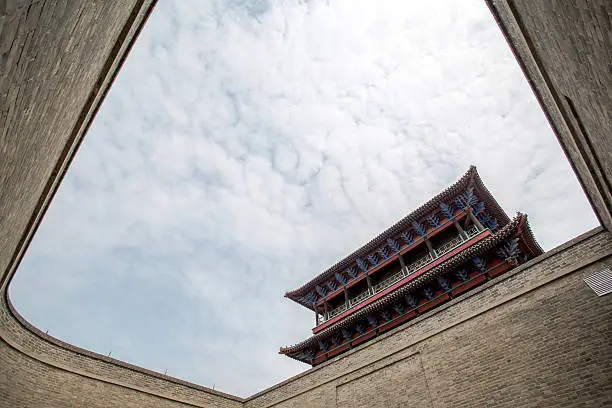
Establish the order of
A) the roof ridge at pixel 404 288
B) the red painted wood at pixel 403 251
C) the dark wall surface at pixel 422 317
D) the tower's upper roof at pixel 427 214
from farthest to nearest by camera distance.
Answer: the red painted wood at pixel 403 251
the tower's upper roof at pixel 427 214
the roof ridge at pixel 404 288
the dark wall surface at pixel 422 317

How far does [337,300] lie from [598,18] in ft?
41.9

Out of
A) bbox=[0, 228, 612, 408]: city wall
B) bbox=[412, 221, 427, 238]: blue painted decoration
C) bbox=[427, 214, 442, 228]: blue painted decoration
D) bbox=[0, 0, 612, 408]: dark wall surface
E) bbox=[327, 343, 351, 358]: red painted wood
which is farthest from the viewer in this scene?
bbox=[412, 221, 427, 238]: blue painted decoration

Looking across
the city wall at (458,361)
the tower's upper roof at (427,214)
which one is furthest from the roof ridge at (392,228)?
the city wall at (458,361)

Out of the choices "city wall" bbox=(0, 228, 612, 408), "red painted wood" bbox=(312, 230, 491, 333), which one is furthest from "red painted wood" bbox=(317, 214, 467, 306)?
"city wall" bbox=(0, 228, 612, 408)

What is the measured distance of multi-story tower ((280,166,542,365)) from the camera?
9.34 meters

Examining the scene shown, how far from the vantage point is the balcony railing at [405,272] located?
10.9 meters

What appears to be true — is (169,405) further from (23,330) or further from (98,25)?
(98,25)

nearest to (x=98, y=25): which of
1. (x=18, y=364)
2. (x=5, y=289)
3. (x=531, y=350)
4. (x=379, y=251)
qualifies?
(x=5, y=289)

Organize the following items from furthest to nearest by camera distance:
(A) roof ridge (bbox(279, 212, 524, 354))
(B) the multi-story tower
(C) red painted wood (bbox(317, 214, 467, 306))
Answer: (C) red painted wood (bbox(317, 214, 467, 306))
(B) the multi-story tower
(A) roof ridge (bbox(279, 212, 524, 354))

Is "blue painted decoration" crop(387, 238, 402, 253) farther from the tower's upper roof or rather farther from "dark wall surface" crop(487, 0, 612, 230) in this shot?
"dark wall surface" crop(487, 0, 612, 230)

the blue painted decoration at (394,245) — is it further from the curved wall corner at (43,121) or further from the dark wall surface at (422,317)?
the curved wall corner at (43,121)

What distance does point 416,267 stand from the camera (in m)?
11.4

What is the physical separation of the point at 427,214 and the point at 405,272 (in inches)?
85.3

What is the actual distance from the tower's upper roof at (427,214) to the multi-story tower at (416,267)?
0.10ft
